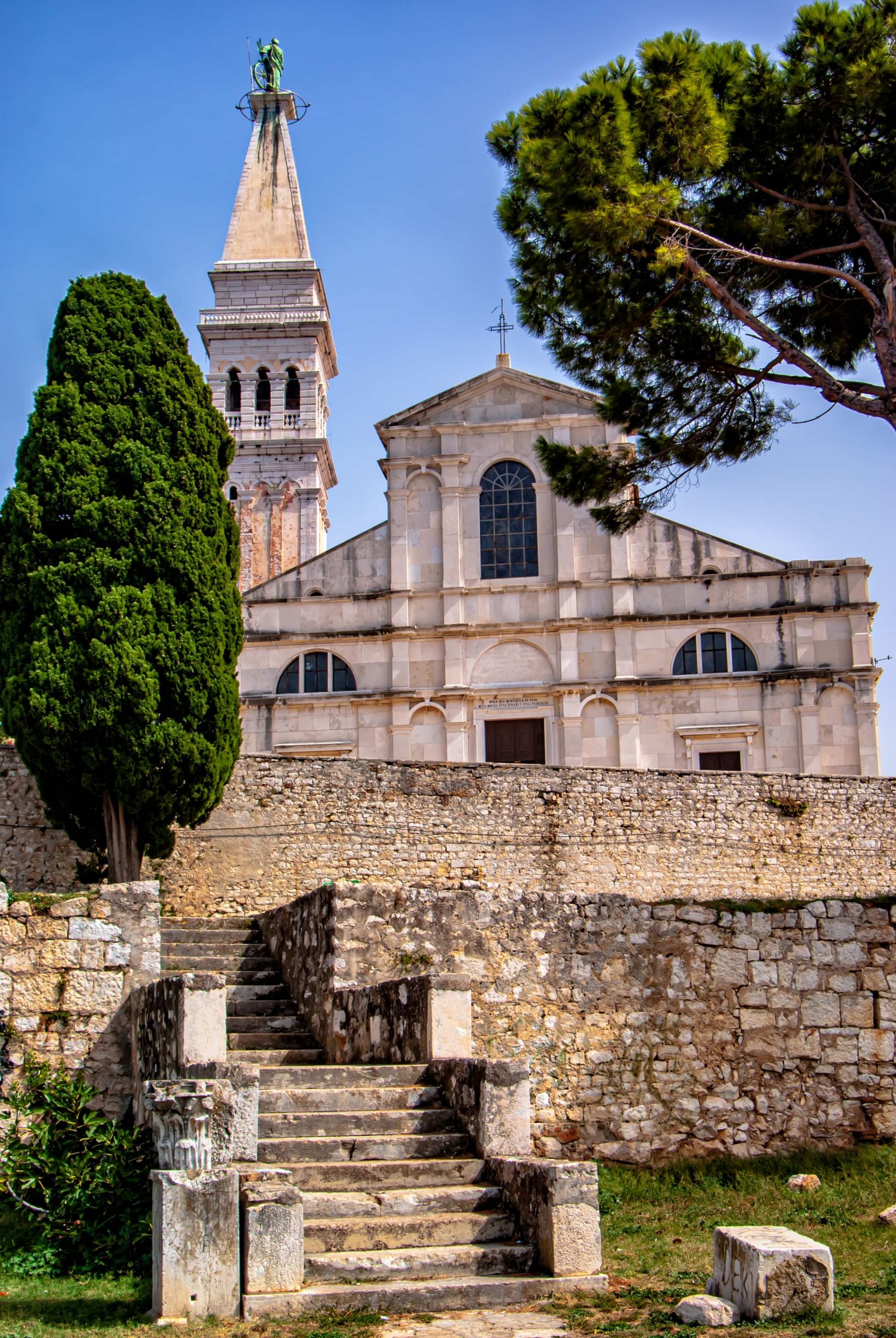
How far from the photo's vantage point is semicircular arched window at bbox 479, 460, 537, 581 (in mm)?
29672

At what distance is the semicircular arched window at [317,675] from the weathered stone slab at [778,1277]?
73.2 feet

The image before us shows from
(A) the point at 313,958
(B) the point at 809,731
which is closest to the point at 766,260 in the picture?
(A) the point at 313,958

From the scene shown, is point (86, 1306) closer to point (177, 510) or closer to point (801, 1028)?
point (801, 1028)

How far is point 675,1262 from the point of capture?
8.70 metres

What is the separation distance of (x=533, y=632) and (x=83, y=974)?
19.1 meters

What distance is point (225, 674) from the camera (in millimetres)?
17844

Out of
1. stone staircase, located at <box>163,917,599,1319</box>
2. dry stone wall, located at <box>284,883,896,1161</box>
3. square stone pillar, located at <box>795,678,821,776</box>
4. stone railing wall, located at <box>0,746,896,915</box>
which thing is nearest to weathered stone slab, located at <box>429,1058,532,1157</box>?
stone staircase, located at <box>163,917,599,1319</box>

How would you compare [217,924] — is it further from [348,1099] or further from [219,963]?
[348,1099]

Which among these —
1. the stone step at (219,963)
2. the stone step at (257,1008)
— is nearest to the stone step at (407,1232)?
the stone step at (257,1008)

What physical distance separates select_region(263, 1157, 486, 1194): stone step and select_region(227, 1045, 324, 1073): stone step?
1849mm

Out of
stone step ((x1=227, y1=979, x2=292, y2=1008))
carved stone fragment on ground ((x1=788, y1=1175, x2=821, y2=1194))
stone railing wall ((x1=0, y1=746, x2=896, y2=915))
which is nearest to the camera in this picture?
carved stone fragment on ground ((x1=788, y1=1175, x2=821, y2=1194))

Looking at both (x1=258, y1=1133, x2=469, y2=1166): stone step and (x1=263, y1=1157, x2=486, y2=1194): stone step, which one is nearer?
(x1=263, y1=1157, x2=486, y2=1194): stone step

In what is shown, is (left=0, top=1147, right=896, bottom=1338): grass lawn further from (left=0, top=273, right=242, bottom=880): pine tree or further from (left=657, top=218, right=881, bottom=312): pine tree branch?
(left=0, top=273, right=242, bottom=880): pine tree

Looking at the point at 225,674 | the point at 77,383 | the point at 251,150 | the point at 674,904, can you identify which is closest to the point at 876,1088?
the point at 674,904
